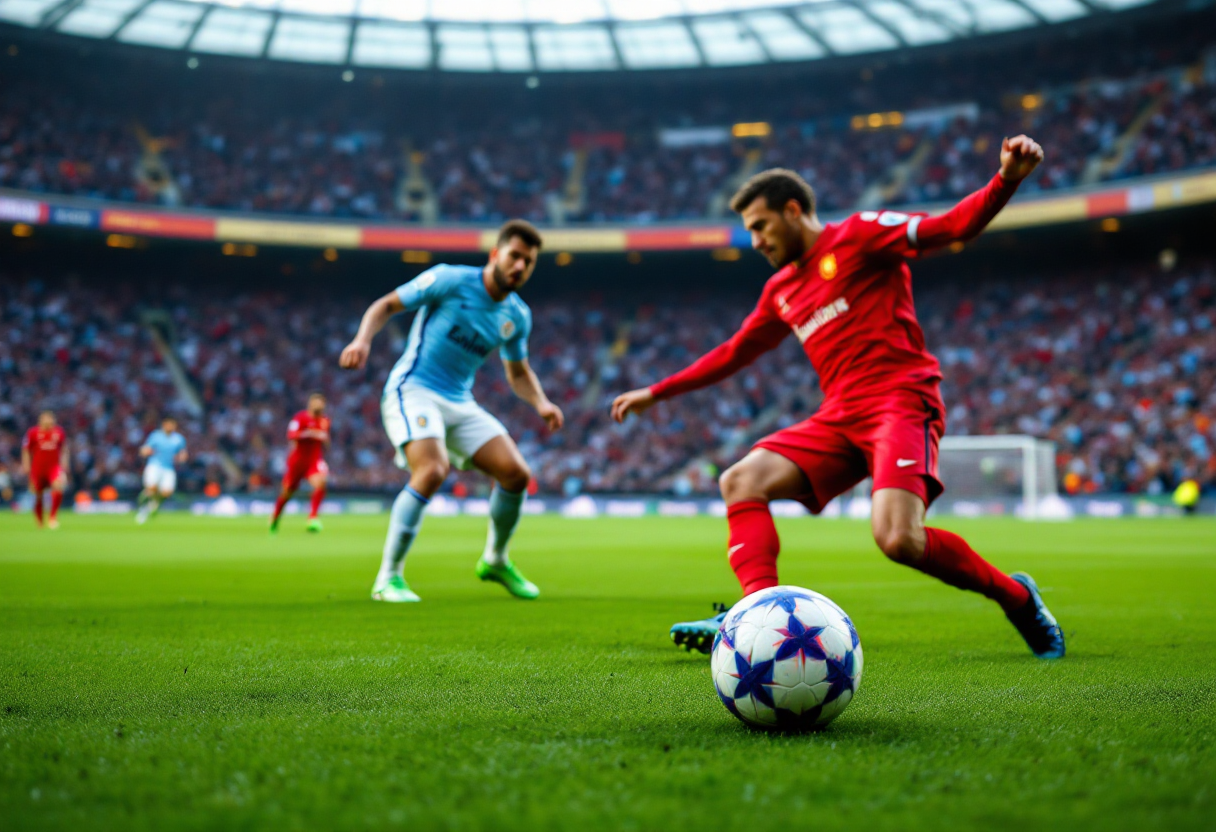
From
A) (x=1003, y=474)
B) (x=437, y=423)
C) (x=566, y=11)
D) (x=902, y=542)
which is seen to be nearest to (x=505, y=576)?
(x=437, y=423)

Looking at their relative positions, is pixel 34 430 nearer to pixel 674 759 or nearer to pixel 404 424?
pixel 404 424

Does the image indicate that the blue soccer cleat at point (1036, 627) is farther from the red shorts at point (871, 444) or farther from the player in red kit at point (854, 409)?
the red shorts at point (871, 444)

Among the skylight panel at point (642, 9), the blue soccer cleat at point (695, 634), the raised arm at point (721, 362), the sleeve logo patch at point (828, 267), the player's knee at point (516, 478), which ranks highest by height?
the skylight panel at point (642, 9)

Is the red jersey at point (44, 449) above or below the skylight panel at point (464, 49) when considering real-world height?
below

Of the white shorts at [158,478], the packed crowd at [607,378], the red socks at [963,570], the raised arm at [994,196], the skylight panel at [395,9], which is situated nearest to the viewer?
the raised arm at [994,196]

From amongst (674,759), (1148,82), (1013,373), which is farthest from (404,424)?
(1148,82)

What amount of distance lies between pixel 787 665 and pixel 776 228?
6.79ft

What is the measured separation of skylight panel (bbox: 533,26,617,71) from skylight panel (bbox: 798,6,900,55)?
245 inches

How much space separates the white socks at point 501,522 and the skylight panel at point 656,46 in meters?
27.0

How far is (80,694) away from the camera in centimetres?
322

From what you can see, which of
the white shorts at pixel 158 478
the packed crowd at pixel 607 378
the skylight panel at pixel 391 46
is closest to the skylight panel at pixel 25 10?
the packed crowd at pixel 607 378

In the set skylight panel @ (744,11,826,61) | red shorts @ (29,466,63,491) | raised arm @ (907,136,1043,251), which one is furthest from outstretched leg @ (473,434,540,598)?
skylight panel @ (744,11,826,61)

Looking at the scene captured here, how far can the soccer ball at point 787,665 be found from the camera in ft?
8.98

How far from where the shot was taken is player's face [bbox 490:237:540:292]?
630cm
